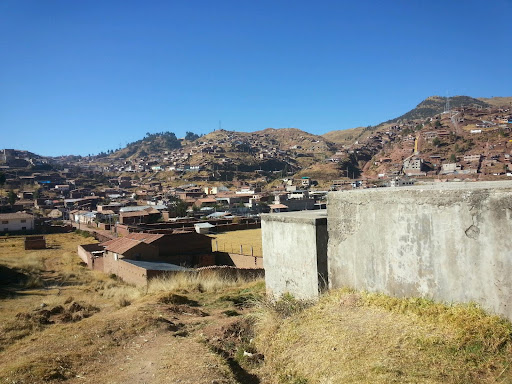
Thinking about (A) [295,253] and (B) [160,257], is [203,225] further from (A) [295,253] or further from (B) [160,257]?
(A) [295,253]

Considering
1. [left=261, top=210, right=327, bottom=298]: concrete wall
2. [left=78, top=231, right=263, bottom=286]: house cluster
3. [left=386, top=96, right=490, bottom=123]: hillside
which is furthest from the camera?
[left=386, top=96, right=490, bottom=123]: hillside

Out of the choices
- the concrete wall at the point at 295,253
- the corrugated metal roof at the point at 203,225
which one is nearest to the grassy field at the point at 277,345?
the concrete wall at the point at 295,253

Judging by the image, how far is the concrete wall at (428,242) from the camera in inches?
182

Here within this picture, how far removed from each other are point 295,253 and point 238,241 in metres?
31.2

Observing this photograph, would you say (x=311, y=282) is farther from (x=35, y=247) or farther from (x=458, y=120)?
(x=458, y=120)

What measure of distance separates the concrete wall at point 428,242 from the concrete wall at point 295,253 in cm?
20

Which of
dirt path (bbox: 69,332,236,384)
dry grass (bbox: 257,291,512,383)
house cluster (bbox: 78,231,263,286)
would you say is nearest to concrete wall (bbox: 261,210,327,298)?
dry grass (bbox: 257,291,512,383)

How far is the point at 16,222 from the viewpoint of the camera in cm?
5212

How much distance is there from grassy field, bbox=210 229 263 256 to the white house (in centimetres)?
2682

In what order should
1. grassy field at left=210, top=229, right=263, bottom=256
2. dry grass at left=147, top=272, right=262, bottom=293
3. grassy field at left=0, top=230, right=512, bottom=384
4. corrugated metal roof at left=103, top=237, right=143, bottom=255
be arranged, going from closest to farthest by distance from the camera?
1. grassy field at left=0, top=230, right=512, bottom=384
2. dry grass at left=147, top=272, right=262, bottom=293
3. corrugated metal roof at left=103, top=237, right=143, bottom=255
4. grassy field at left=210, top=229, right=263, bottom=256

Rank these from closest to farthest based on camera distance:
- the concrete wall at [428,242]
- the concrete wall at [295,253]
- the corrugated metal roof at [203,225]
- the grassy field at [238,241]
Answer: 1. the concrete wall at [428,242]
2. the concrete wall at [295,253]
3. the grassy field at [238,241]
4. the corrugated metal roof at [203,225]

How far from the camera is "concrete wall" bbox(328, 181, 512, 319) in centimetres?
462

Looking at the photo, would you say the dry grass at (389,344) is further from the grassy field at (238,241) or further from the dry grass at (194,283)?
the grassy field at (238,241)

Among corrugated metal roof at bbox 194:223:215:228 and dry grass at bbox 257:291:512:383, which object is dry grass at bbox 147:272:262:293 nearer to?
dry grass at bbox 257:291:512:383
